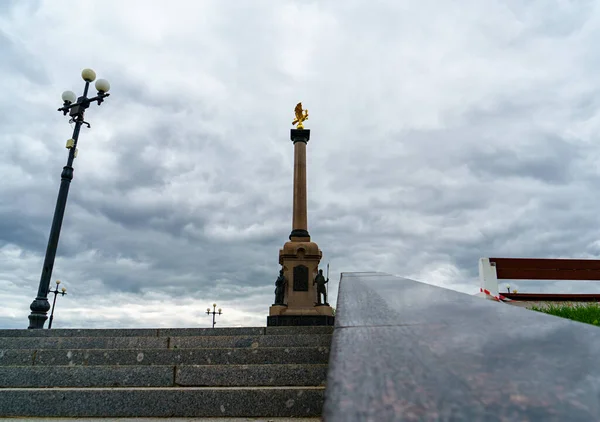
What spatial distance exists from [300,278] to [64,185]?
8.05m

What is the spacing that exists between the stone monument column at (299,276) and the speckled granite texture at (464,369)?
468 inches

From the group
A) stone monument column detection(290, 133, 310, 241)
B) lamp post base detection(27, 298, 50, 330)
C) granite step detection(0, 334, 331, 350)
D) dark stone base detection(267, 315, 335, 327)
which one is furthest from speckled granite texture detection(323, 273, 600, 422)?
stone monument column detection(290, 133, 310, 241)

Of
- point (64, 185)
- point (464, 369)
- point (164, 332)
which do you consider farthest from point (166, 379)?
point (64, 185)

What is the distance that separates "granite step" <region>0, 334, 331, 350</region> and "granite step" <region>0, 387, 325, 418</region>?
1.53m

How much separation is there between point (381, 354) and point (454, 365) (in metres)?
0.17

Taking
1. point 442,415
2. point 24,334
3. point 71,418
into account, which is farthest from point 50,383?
point 442,415

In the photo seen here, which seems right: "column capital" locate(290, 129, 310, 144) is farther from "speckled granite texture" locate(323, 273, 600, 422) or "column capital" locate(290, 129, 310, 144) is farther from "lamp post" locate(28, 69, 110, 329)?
"speckled granite texture" locate(323, 273, 600, 422)

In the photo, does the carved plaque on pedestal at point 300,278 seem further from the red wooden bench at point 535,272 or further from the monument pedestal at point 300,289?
the red wooden bench at point 535,272

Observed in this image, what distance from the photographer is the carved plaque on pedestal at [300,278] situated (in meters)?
13.5

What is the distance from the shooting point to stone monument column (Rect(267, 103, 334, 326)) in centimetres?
1285

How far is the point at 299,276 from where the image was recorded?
1361 centimetres

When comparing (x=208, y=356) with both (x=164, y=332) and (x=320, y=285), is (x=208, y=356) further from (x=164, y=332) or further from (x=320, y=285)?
(x=320, y=285)

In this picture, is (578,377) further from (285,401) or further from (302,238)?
(302,238)

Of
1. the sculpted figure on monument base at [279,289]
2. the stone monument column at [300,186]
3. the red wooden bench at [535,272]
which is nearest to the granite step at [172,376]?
the red wooden bench at [535,272]
